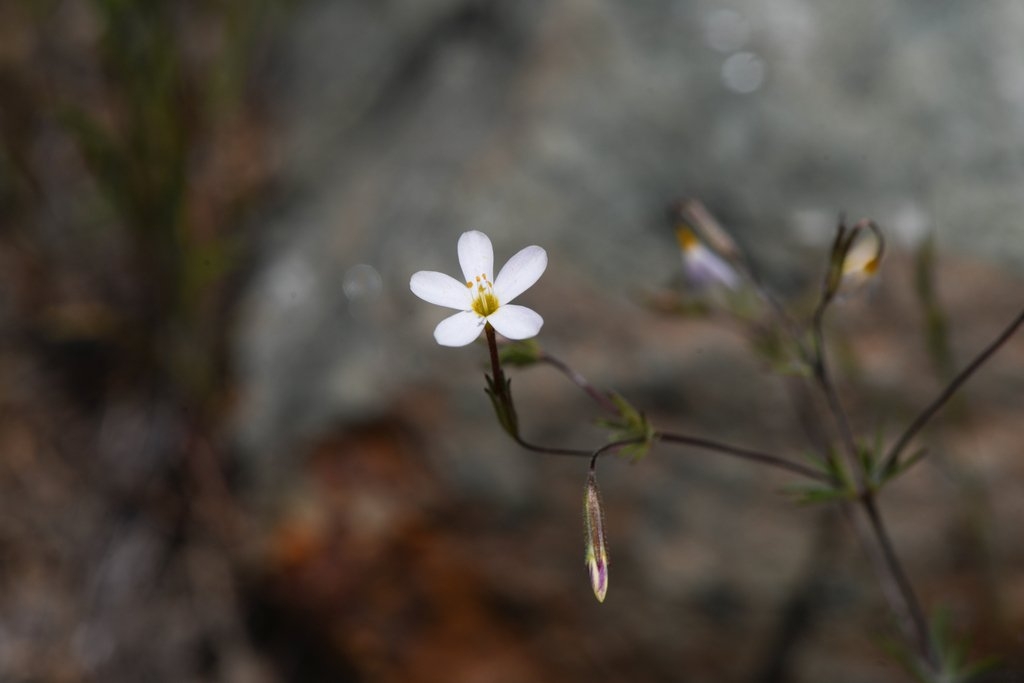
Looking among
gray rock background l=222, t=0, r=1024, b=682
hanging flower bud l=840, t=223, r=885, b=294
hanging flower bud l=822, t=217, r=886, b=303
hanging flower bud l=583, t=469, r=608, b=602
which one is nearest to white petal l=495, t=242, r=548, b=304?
hanging flower bud l=583, t=469, r=608, b=602

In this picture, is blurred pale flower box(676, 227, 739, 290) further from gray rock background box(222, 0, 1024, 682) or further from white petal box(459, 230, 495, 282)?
white petal box(459, 230, 495, 282)

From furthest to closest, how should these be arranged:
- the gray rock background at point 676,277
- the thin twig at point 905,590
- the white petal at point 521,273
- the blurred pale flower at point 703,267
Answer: the gray rock background at point 676,277 → the blurred pale flower at point 703,267 → the thin twig at point 905,590 → the white petal at point 521,273

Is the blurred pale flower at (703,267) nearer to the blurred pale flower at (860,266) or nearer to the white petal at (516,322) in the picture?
the blurred pale flower at (860,266)

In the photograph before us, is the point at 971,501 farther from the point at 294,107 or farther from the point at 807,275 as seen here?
the point at 294,107

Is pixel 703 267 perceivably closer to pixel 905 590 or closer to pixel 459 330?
pixel 905 590

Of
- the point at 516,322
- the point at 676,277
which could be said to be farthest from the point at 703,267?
the point at 516,322

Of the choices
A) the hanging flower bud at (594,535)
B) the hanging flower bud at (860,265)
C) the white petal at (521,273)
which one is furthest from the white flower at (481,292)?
the hanging flower bud at (860,265)

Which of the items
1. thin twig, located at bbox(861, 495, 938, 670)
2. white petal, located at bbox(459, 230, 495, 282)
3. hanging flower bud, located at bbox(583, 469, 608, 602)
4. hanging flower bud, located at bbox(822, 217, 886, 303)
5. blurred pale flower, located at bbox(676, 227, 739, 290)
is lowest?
hanging flower bud, located at bbox(583, 469, 608, 602)
